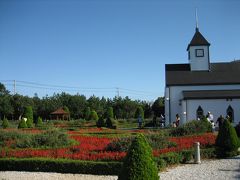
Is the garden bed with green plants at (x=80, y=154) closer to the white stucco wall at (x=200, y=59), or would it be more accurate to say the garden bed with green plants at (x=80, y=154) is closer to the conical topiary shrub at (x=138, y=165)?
the conical topiary shrub at (x=138, y=165)

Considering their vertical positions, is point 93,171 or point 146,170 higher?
point 146,170

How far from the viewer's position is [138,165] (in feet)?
25.6

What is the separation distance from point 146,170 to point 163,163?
5.63m

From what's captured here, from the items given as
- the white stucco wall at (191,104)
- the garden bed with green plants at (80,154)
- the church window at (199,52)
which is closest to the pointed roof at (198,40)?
the church window at (199,52)

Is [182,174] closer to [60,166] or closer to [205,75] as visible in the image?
[60,166]

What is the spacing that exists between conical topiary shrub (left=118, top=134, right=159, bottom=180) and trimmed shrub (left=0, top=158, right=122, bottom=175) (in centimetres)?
422

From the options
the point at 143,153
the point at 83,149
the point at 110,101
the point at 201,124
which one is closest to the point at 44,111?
the point at 110,101

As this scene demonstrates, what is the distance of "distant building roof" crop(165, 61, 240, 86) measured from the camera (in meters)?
44.8

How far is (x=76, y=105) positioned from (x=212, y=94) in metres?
40.2

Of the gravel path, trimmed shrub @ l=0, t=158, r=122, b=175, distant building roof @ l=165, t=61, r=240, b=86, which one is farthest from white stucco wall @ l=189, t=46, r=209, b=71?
trimmed shrub @ l=0, t=158, r=122, b=175

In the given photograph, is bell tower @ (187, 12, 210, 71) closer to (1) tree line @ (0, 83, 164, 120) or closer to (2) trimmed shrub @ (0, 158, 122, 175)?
(1) tree line @ (0, 83, 164, 120)

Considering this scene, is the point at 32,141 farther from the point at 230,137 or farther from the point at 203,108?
the point at 203,108

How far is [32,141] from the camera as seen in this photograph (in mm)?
17797

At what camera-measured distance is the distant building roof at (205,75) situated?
44.8 m
